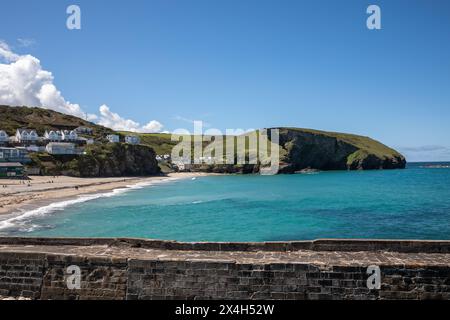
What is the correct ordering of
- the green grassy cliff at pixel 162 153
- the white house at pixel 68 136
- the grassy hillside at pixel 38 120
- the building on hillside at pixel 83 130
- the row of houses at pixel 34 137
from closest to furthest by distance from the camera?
the green grassy cliff at pixel 162 153 → the row of houses at pixel 34 137 → the white house at pixel 68 136 → the grassy hillside at pixel 38 120 → the building on hillside at pixel 83 130

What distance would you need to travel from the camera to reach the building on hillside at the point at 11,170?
70125 millimetres

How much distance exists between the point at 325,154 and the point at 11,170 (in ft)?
323

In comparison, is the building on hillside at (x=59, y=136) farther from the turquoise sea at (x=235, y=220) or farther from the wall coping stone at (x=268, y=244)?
the wall coping stone at (x=268, y=244)

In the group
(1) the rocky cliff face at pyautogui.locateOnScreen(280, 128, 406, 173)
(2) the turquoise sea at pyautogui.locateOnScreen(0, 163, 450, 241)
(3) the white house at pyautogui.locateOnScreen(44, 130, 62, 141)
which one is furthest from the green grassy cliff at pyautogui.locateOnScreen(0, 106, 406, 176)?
(2) the turquoise sea at pyautogui.locateOnScreen(0, 163, 450, 241)

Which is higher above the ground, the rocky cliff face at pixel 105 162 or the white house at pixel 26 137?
the white house at pixel 26 137

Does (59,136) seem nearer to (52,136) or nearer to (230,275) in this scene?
(52,136)

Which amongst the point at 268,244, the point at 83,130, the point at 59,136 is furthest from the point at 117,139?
the point at 268,244

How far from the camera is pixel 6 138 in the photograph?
9525 centimetres

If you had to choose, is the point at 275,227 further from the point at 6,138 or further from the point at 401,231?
the point at 6,138

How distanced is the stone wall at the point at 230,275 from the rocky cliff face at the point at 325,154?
11269cm

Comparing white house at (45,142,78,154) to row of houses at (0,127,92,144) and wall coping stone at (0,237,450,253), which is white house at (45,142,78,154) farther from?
wall coping stone at (0,237,450,253)

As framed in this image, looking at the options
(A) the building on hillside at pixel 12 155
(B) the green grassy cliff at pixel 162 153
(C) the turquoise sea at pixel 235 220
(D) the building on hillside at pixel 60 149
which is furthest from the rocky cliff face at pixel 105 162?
(C) the turquoise sea at pixel 235 220

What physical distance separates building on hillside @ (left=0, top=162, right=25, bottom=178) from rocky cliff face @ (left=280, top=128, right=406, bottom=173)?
77.1 metres
